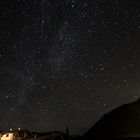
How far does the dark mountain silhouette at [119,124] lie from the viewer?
45.0 metres

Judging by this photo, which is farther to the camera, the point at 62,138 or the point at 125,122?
the point at 125,122

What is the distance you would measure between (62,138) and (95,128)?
30403 millimetres

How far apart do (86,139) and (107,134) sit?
13.1ft

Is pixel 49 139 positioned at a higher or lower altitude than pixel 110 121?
Answer: lower

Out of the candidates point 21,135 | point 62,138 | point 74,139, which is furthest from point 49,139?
point 74,139

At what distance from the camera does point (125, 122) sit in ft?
161

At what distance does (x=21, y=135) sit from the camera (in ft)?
113

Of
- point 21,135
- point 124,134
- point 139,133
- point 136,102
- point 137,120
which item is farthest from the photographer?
point 136,102

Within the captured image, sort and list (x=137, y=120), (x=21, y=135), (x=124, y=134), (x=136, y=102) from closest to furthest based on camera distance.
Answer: (x=21, y=135) → (x=124, y=134) → (x=137, y=120) → (x=136, y=102)

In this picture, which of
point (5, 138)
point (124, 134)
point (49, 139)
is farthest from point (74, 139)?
point (49, 139)

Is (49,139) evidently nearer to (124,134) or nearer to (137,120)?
(124,134)

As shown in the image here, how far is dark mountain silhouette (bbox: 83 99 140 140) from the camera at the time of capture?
4502cm

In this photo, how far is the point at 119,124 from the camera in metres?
50.6

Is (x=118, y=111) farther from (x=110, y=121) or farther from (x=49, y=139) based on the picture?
(x=49, y=139)
